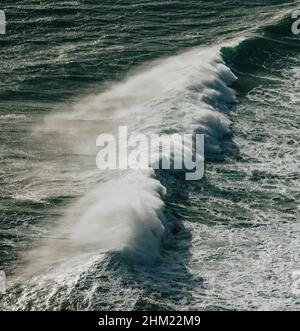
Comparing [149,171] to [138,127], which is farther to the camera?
[138,127]

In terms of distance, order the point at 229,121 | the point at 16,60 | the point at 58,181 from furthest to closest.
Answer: the point at 16,60
the point at 229,121
the point at 58,181

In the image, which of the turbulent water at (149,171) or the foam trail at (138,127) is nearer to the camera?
the turbulent water at (149,171)

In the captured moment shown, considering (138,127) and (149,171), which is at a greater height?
(138,127)

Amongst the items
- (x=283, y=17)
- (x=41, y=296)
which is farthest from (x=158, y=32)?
(x=41, y=296)

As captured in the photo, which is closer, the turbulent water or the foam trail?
the turbulent water

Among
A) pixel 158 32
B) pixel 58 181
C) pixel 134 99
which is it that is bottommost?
pixel 58 181

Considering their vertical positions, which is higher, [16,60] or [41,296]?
[16,60]

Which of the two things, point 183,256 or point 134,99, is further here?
point 134,99

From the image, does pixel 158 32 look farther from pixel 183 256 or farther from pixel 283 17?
pixel 183 256
